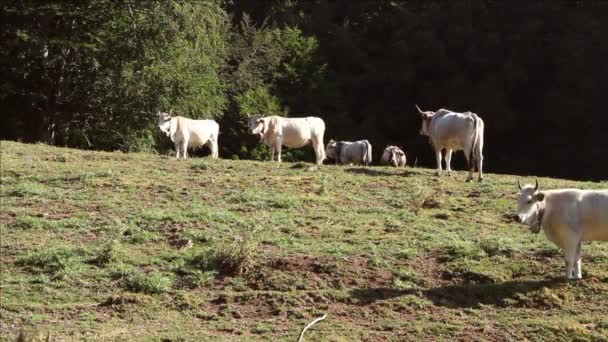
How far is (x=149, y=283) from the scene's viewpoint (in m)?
12.6

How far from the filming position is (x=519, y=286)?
12578 millimetres

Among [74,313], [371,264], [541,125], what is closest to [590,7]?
[541,125]

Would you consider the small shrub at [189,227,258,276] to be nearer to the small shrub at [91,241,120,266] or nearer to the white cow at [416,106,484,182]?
the small shrub at [91,241,120,266]

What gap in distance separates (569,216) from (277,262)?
387 cm

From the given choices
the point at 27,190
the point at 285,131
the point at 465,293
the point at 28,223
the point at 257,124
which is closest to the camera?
the point at 465,293

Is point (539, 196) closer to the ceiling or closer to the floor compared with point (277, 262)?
closer to the ceiling

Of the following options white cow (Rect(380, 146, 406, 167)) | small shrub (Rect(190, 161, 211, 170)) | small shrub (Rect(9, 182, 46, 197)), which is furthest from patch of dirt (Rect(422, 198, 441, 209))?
white cow (Rect(380, 146, 406, 167))

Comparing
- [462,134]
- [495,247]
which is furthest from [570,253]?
[462,134]

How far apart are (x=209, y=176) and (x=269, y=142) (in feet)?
21.8

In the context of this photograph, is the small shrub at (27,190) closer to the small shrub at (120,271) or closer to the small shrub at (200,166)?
the small shrub at (200,166)

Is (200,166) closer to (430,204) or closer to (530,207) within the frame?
(430,204)

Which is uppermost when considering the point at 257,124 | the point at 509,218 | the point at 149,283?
the point at 257,124

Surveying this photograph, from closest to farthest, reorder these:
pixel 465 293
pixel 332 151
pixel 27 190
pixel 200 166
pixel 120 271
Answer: pixel 465 293
pixel 120 271
pixel 27 190
pixel 200 166
pixel 332 151

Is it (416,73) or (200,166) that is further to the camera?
(416,73)
